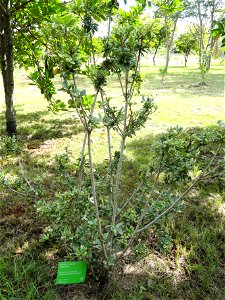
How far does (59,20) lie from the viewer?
1.26 meters

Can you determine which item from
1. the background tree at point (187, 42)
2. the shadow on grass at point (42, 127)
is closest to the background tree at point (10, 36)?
the shadow on grass at point (42, 127)

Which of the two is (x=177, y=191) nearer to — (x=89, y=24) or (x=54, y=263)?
(x=54, y=263)

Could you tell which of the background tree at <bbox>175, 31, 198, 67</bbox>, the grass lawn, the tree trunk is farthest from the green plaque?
the background tree at <bbox>175, 31, 198, 67</bbox>

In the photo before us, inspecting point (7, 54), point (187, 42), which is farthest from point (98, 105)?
point (187, 42)

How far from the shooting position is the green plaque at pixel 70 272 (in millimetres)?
1616

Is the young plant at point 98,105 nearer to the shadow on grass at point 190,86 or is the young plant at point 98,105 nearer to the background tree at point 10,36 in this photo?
the background tree at point 10,36

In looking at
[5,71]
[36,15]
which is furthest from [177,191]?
[5,71]

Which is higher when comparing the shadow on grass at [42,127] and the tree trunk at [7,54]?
the tree trunk at [7,54]

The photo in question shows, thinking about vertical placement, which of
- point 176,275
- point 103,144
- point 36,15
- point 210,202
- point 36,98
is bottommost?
point 176,275

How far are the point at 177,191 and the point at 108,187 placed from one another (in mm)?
1236

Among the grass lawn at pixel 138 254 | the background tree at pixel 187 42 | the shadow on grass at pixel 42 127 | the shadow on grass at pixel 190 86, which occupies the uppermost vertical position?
the background tree at pixel 187 42

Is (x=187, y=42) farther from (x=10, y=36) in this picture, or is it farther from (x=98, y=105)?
(x=98, y=105)

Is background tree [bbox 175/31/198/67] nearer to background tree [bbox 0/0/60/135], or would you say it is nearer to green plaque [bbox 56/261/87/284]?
background tree [bbox 0/0/60/135]

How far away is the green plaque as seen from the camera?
162cm
